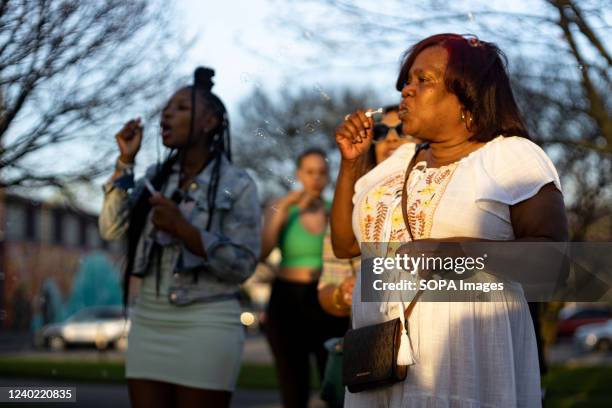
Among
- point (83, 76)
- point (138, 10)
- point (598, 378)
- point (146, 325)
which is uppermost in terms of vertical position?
point (138, 10)

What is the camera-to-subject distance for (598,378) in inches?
569

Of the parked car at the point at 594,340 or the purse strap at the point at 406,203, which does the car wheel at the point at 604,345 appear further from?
the purse strap at the point at 406,203

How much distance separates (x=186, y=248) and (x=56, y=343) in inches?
1224

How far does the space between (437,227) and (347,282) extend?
4.46ft

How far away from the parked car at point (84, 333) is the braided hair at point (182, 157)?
27.7m

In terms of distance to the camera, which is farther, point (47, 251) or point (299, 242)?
→ point (47, 251)

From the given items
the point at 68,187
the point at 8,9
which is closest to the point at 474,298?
the point at 8,9

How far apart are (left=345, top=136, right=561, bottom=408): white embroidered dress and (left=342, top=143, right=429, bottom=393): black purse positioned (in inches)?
1.3

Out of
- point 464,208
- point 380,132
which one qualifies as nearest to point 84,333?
point 380,132

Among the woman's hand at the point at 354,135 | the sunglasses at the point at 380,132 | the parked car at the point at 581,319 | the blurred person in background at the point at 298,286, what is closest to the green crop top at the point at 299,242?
the blurred person in background at the point at 298,286

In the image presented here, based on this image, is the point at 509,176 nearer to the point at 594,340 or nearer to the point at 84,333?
the point at 594,340

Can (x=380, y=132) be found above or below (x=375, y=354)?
above

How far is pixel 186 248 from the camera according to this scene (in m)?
4.00

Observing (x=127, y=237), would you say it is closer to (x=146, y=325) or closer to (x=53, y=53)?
(x=146, y=325)
